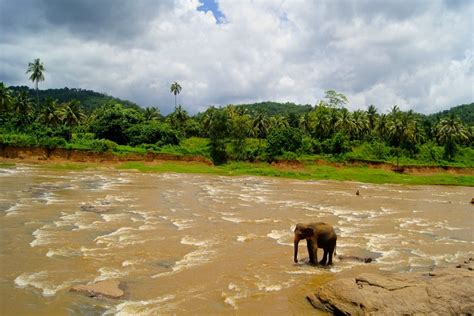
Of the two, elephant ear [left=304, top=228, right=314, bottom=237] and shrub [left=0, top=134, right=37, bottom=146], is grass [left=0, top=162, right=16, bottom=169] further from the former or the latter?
elephant ear [left=304, top=228, right=314, bottom=237]

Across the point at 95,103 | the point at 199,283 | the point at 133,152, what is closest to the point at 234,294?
the point at 199,283

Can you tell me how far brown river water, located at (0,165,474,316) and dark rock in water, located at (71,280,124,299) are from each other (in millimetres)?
199

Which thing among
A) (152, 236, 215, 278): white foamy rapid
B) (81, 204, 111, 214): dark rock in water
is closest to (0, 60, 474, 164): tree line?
(81, 204, 111, 214): dark rock in water

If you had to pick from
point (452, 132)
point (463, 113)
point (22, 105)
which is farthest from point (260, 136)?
point (463, 113)

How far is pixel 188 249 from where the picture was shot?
47.3 ft

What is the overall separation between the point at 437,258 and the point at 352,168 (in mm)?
54434

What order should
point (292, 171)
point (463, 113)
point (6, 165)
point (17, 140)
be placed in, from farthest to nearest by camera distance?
point (463, 113)
point (292, 171)
point (17, 140)
point (6, 165)

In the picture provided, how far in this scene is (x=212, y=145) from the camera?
6944 cm

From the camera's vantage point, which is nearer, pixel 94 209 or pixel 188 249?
pixel 188 249

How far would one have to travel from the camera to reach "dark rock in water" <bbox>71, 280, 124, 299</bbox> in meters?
9.40

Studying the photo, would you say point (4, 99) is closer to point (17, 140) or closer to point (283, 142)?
point (17, 140)

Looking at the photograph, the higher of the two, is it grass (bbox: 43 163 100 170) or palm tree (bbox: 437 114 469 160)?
palm tree (bbox: 437 114 469 160)

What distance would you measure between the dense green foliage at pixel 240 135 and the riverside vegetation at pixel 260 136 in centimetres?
16

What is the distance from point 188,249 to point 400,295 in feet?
25.4
